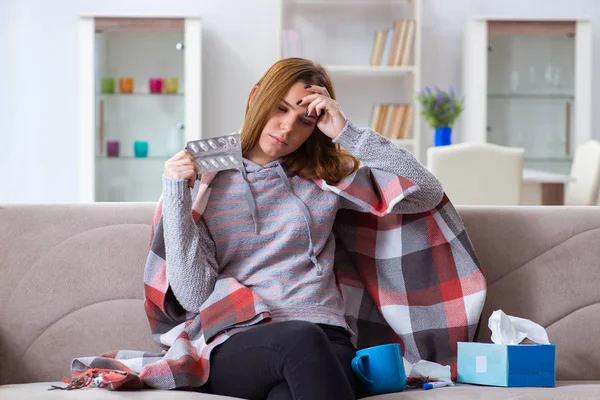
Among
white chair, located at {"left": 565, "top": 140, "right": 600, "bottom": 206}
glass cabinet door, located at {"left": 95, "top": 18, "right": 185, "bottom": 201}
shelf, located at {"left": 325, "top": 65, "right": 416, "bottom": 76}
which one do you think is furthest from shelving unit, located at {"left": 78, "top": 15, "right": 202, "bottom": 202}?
white chair, located at {"left": 565, "top": 140, "right": 600, "bottom": 206}

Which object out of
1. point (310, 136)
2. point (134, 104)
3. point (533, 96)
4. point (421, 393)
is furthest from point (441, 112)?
point (421, 393)

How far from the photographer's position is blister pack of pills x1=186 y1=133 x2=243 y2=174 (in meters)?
1.82

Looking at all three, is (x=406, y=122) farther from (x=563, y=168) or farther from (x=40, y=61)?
(x=40, y=61)

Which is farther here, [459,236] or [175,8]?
[175,8]

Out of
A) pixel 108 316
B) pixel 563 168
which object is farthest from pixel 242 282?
pixel 563 168

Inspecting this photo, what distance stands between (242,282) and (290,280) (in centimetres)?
10

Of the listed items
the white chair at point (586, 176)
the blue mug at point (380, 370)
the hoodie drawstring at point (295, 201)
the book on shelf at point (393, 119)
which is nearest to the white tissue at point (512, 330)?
the blue mug at point (380, 370)

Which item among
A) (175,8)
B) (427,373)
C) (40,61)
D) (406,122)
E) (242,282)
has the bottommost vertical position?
(427,373)

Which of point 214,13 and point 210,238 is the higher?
point 214,13

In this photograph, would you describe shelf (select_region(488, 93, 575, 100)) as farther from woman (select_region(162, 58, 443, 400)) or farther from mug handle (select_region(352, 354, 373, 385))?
mug handle (select_region(352, 354, 373, 385))

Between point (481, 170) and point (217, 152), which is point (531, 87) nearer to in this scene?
point (481, 170)

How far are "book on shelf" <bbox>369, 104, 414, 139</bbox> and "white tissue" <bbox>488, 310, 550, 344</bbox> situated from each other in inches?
133

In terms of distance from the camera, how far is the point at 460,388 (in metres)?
1.73

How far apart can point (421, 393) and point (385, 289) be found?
0.34m
